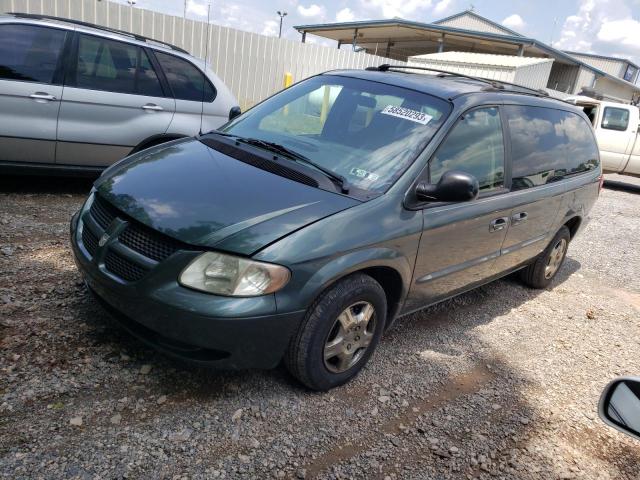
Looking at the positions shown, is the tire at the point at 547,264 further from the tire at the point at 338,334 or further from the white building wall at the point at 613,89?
the white building wall at the point at 613,89

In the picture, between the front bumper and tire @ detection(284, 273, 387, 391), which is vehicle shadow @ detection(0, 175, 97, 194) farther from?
tire @ detection(284, 273, 387, 391)

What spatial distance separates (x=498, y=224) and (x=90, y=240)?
9.17ft

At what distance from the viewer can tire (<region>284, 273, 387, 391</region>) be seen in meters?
2.71

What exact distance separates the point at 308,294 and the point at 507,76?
1678 centimetres

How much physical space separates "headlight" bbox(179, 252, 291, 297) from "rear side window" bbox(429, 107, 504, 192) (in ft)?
4.44

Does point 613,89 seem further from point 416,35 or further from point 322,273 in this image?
point 322,273

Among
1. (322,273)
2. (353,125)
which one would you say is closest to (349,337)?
(322,273)

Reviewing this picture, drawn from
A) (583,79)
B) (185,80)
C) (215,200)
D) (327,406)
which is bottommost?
(327,406)

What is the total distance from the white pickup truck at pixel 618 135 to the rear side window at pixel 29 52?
11.7 m

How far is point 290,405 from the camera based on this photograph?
9.46 feet

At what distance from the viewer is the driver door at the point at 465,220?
3.30 meters

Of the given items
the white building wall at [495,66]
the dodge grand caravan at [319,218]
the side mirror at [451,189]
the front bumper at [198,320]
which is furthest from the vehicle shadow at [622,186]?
the front bumper at [198,320]

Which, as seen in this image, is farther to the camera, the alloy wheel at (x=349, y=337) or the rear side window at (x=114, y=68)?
the rear side window at (x=114, y=68)

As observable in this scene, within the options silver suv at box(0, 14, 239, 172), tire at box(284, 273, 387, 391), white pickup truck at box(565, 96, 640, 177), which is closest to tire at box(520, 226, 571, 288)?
tire at box(284, 273, 387, 391)
